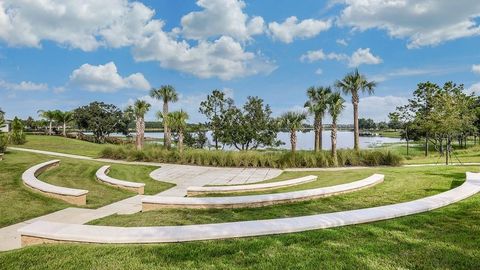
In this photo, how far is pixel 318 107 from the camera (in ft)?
74.4

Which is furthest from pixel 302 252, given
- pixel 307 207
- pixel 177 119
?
pixel 177 119

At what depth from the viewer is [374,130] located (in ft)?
398

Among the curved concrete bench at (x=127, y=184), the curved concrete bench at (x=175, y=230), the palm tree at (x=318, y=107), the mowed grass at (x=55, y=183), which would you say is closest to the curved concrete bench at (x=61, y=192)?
the mowed grass at (x=55, y=183)

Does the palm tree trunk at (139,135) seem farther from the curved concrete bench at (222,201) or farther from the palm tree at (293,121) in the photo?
the curved concrete bench at (222,201)

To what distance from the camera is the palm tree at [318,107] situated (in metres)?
22.7

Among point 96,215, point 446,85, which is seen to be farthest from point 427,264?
point 446,85

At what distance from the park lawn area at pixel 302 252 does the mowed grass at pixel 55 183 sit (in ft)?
12.6

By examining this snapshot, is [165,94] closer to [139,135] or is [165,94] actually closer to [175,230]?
[139,135]

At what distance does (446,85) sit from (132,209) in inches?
1519

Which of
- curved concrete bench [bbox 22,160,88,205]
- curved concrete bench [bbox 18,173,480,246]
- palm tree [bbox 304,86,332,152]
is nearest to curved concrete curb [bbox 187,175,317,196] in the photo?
curved concrete bench [bbox 22,160,88,205]

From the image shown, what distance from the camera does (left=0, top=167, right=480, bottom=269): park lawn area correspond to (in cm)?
354

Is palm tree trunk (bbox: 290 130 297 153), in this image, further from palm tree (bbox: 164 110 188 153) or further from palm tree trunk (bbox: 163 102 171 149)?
palm tree trunk (bbox: 163 102 171 149)

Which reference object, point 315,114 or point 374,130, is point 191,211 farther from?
point 374,130

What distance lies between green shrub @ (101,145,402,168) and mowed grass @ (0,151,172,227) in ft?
10.2
